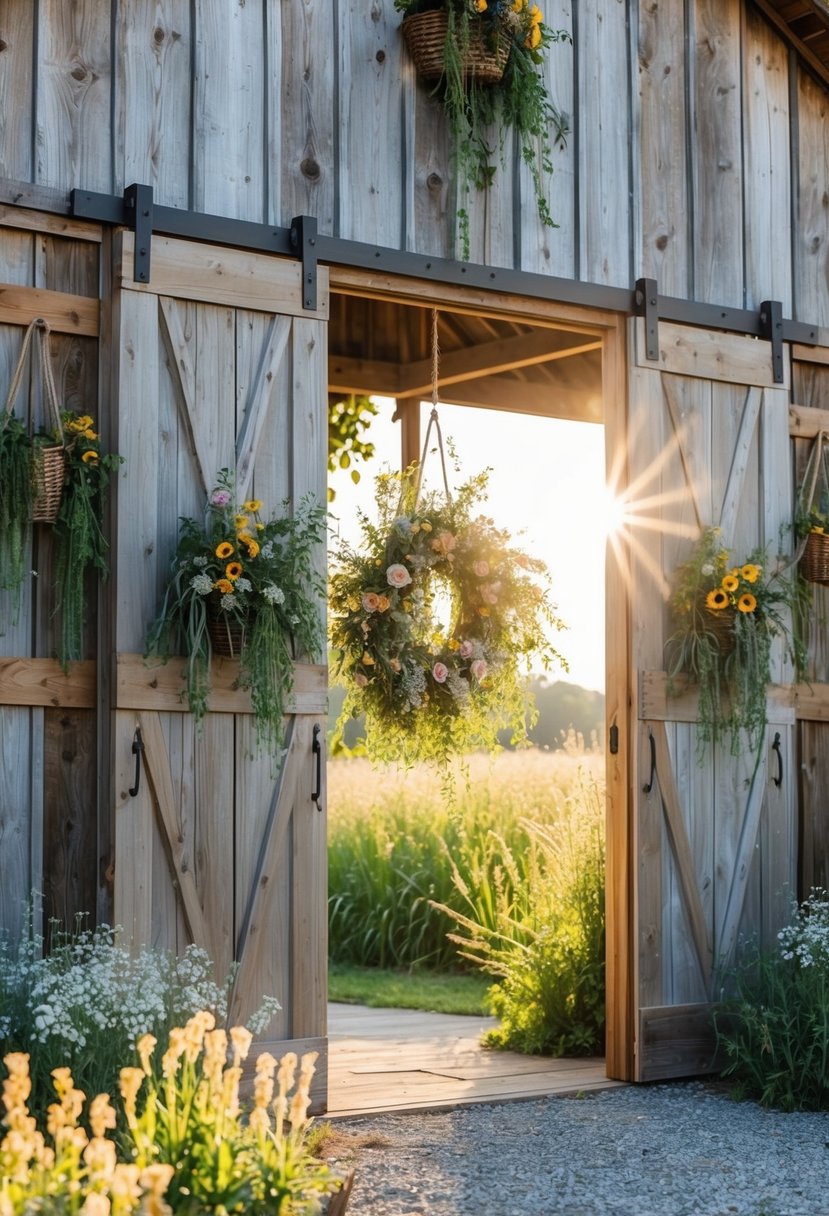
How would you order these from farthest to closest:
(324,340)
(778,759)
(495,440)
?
(495,440)
(778,759)
(324,340)

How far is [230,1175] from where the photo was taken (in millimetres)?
2988

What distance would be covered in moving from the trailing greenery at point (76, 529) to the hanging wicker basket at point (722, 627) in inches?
92.5

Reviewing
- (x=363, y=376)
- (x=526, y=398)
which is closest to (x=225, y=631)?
(x=363, y=376)

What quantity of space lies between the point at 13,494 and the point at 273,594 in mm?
808

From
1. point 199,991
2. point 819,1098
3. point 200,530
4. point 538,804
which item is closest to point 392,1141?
point 199,991

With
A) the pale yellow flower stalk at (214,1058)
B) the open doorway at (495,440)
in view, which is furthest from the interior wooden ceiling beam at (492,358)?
the pale yellow flower stalk at (214,1058)

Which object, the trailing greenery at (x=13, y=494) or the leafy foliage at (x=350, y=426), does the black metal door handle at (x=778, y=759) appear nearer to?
the leafy foliage at (x=350, y=426)

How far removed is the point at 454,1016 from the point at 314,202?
4.00m

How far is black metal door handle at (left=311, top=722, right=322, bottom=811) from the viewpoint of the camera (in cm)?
519

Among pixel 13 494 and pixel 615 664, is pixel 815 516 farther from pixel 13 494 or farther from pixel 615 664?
pixel 13 494

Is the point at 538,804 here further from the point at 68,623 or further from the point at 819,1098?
the point at 68,623

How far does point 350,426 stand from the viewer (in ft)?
27.5

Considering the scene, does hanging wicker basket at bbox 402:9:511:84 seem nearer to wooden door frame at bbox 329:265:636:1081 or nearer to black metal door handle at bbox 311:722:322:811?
wooden door frame at bbox 329:265:636:1081

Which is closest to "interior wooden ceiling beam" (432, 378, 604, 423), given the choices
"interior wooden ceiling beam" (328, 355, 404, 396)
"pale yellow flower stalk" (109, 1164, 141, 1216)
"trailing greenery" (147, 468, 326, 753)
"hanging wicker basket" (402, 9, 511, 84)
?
"interior wooden ceiling beam" (328, 355, 404, 396)
